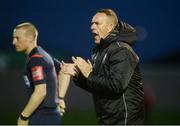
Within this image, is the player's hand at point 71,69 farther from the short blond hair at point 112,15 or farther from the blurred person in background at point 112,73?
the short blond hair at point 112,15

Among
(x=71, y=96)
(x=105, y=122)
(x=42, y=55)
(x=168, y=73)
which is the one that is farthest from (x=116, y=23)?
(x=168, y=73)

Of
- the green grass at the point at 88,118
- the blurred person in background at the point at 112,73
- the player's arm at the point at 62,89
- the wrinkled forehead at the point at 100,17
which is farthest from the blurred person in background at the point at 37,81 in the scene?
the green grass at the point at 88,118

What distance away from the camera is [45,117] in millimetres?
6824

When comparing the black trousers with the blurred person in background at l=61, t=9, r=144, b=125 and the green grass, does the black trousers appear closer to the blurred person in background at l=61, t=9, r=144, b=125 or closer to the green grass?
the blurred person in background at l=61, t=9, r=144, b=125

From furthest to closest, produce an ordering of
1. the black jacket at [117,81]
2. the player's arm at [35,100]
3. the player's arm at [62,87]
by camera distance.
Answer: the player's arm at [62,87], the player's arm at [35,100], the black jacket at [117,81]

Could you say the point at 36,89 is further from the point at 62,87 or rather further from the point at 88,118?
the point at 88,118

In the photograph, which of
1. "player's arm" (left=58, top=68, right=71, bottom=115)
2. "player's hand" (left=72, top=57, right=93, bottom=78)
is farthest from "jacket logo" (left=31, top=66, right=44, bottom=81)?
"player's hand" (left=72, top=57, right=93, bottom=78)

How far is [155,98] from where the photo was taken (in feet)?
51.6

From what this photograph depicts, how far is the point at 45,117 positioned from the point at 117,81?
64.7 inches

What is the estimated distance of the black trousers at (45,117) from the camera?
677 centimetres

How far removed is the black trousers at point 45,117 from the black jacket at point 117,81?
1.16m

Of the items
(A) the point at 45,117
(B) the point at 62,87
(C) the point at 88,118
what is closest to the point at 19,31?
(B) the point at 62,87

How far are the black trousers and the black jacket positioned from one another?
116cm

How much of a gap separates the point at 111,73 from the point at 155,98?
10.4 metres
